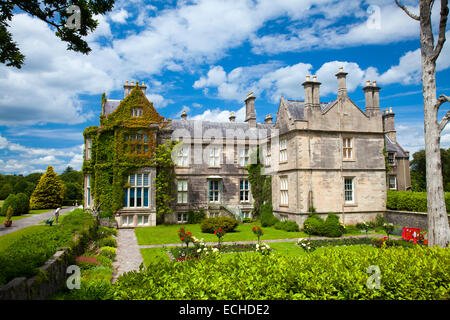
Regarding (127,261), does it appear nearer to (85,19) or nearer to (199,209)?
(85,19)

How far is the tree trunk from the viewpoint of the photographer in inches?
510

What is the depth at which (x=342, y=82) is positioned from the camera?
2580 cm

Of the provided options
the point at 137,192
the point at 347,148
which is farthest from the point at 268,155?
the point at 137,192

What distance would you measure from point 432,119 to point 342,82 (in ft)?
44.6

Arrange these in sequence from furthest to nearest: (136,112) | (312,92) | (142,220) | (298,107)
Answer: (136,112) < (142,220) < (298,107) < (312,92)

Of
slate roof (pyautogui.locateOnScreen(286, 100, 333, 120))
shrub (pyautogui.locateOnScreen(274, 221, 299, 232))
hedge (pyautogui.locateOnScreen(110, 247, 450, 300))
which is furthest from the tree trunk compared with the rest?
slate roof (pyautogui.locateOnScreen(286, 100, 333, 120))

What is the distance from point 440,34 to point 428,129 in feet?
13.0

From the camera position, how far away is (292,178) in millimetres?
25391

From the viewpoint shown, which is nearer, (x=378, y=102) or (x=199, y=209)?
(x=378, y=102)

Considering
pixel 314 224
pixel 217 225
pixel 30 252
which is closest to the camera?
pixel 30 252

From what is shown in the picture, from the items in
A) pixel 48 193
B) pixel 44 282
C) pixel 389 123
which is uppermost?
pixel 389 123

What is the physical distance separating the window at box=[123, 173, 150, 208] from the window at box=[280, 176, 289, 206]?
1217 centimetres

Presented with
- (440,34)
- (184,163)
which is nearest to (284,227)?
(184,163)

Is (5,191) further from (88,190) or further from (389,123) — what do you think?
(389,123)
